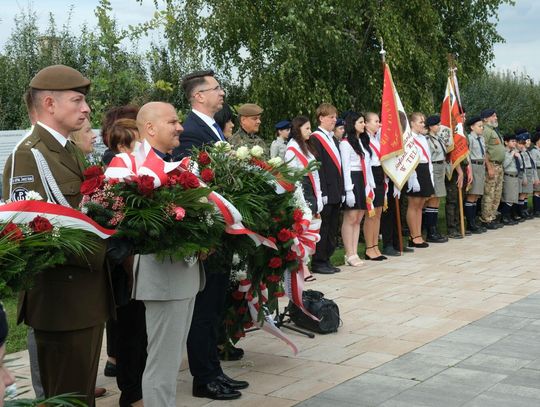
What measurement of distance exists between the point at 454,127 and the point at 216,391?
31.3 feet

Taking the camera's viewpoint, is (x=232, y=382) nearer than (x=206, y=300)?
No

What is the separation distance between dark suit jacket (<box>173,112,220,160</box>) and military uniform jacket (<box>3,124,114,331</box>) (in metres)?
1.47

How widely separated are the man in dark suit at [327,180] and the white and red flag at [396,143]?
120cm

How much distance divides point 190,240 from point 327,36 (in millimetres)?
12430

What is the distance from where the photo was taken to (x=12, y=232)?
339 centimetres

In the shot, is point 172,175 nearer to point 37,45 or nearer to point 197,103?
point 197,103

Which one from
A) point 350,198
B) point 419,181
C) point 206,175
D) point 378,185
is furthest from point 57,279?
point 419,181

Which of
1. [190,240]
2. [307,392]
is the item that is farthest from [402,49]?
[190,240]

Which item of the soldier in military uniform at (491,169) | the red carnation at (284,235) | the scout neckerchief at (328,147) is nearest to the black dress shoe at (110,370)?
the red carnation at (284,235)

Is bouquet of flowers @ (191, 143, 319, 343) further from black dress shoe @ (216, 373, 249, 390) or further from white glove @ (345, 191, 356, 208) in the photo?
white glove @ (345, 191, 356, 208)

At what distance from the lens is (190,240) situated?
4.23 meters

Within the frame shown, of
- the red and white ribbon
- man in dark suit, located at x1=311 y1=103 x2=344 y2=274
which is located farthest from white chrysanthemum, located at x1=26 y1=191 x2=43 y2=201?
man in dark suit, located at x1=311 y1=103 x2=344 y2=274

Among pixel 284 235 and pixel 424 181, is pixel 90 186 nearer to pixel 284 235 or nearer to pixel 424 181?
pixel 284 235

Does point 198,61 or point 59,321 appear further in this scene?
point 198,61
